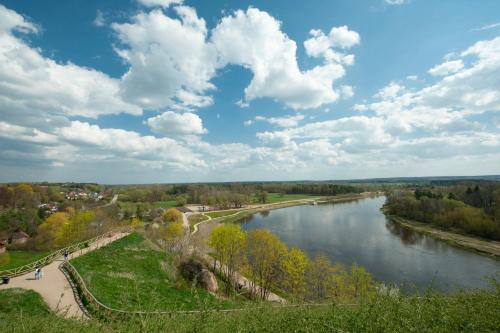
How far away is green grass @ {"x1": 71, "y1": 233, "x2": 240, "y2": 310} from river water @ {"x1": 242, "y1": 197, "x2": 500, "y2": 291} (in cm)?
2155

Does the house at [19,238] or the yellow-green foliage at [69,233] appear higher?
the yellow-green foliage at [69,233]

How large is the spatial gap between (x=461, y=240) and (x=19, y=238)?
8888 centimetres

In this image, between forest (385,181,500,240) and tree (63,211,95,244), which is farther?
forest (385,181,500,240)

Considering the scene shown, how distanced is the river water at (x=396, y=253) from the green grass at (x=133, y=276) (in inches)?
848

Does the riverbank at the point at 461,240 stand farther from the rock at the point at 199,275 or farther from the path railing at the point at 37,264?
the path railing at the point at 37,264

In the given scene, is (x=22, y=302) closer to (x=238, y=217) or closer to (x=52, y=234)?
(x=52, y=234)

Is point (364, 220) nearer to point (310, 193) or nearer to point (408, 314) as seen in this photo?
point (408, 314)

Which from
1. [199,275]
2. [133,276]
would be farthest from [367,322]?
[199,275]

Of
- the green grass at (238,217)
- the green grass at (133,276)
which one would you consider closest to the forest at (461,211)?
the green grass at (238,217)

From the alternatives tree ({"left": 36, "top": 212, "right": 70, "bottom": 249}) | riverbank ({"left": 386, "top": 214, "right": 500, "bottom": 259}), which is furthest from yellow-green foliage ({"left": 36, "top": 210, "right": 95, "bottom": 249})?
riverbank ({"left": 386, "top": 214, "right": 500, "bottom": 259})

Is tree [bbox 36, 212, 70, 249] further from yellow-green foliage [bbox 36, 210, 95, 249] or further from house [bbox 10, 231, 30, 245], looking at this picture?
house [bbox 10, 231, 30, 245]

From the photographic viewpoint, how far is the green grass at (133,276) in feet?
54.4

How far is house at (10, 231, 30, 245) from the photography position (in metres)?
48.0

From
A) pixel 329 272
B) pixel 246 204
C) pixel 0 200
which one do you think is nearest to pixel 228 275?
pixel 329 272
